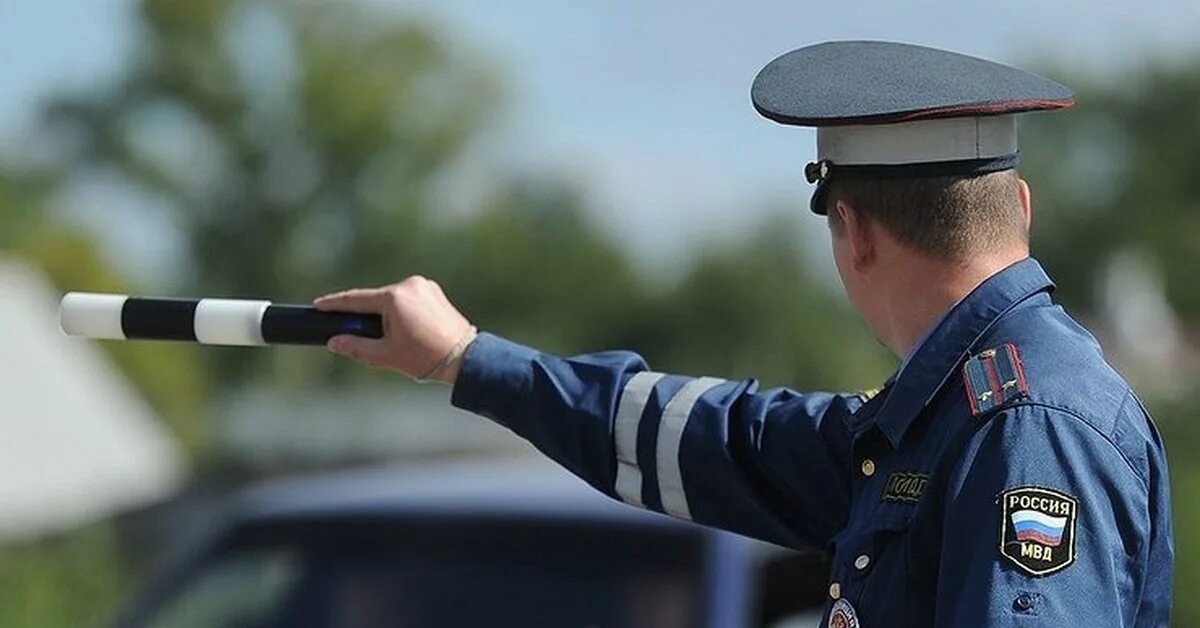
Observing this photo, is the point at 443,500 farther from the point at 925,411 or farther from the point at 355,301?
the point at 925,411

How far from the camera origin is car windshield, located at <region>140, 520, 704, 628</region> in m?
4.39

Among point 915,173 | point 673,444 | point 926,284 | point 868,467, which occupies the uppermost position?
point 915,173

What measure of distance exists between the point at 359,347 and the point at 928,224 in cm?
87

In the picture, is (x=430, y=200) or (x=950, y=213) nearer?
(x=950, y=213)

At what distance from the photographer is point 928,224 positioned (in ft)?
7.69

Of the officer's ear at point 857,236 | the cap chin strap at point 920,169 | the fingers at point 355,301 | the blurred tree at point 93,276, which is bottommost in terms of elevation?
the blurred tree at point 93,276

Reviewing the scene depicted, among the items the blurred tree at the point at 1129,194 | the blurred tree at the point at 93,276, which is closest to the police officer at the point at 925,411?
the blurred tree at the point at 93,276

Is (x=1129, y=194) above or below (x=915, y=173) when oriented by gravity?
below

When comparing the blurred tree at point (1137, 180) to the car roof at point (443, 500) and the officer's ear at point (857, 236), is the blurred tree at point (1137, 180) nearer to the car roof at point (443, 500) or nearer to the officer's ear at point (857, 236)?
the car roof at point (443, 500)

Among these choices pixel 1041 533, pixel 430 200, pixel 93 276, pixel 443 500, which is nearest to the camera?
pixel 1041 533

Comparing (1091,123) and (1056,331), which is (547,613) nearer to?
(1056,331)

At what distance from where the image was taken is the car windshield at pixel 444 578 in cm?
439

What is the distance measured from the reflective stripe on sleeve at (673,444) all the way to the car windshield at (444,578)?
4.74ft

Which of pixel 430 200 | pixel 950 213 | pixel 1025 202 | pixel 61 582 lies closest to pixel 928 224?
pixel 950 213
